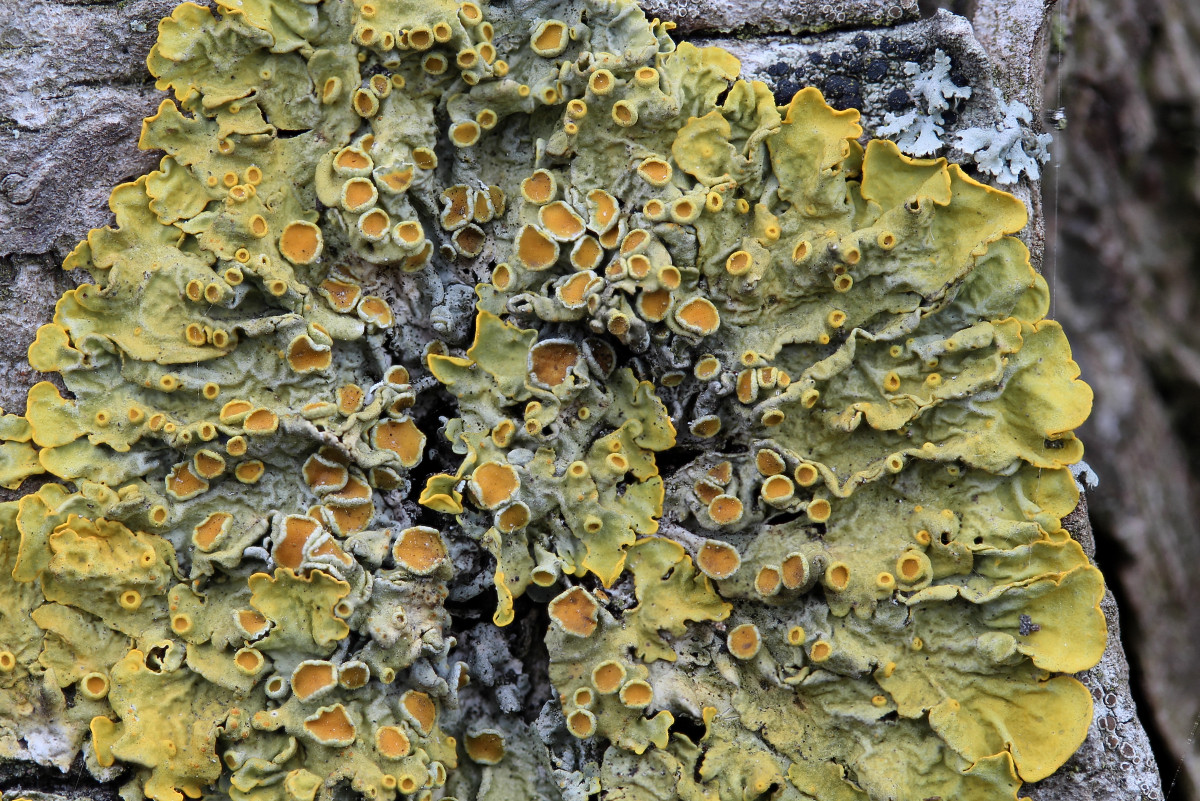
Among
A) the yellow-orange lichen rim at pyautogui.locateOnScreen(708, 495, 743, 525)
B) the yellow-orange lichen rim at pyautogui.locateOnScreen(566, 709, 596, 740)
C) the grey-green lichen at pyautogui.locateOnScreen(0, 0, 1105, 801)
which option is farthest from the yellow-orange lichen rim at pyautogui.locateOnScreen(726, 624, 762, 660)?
the yellow-orange lichen rim at pyautogui.locateOnScreen(566, 709, 596, 740)

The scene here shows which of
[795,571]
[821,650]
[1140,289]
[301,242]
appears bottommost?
[1140,289]

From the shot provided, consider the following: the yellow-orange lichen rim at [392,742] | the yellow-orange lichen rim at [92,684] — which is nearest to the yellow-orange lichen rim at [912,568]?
the yellow-orange lichen rim at [392,742]

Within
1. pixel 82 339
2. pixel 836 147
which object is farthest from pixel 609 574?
pixel 82 339

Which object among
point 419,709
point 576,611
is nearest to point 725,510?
point 576,611

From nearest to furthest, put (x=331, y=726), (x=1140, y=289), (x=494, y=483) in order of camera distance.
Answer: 1. (x=331, y=726)
2. (x=494, y=483)
3. (x=1140, y=289)

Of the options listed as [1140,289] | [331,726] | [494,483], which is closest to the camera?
[331,726]

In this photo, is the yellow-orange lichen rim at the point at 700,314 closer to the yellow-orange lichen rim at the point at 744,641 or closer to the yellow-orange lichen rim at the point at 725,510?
the yellow-orange lichen rim at the point at 725,510

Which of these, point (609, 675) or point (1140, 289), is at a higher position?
point (609, 675)

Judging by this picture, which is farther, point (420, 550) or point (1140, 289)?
point (1140, 289)

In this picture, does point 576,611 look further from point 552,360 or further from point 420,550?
point 552,360

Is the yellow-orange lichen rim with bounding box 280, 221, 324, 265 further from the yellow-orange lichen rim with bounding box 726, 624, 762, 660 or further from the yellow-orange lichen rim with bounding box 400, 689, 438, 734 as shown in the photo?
the yellow-orange lichen rim with bounding box 726, 624, 762, 660
